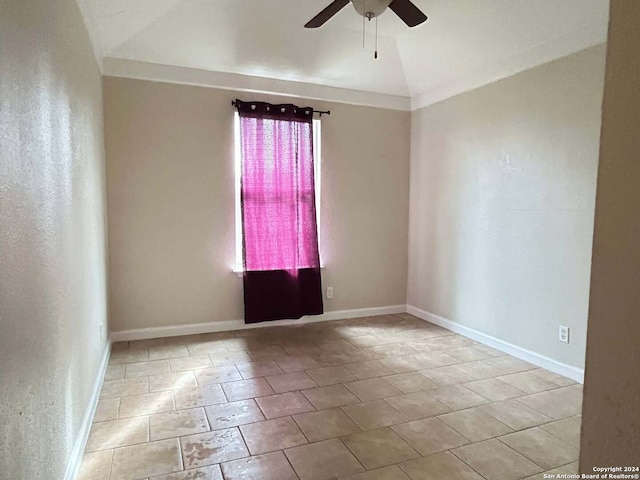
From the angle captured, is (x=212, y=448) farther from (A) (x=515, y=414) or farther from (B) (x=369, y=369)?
(A) (x=515, y=414)

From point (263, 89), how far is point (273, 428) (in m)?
3.19

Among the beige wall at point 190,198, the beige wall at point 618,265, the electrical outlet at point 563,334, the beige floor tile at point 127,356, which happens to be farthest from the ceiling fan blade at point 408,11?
the beige floor tile at point 127,356

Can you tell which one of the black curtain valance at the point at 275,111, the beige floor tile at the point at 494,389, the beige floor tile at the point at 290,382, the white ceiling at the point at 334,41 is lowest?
the beige floor tile at the point at 494,389

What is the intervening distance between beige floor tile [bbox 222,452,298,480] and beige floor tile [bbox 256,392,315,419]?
17.0 inches

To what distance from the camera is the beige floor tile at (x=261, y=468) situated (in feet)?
6.59

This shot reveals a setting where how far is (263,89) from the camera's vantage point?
429 cm

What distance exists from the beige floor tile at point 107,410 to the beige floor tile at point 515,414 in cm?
229

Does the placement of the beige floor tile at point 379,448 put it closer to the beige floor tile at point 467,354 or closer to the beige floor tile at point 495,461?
the beige floor tile at point 495,461

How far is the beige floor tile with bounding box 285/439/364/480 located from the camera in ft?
6.69

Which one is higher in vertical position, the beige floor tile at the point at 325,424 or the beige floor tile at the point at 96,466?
the beige floor tile at the point at 96,466

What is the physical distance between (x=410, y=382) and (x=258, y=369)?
1.16 meters

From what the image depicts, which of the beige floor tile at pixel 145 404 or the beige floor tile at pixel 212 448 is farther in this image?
the beige floor tile at pixel 145 404

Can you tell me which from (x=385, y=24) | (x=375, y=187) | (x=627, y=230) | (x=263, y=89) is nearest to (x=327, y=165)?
(x=375, y=187)

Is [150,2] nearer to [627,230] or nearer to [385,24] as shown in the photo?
[385,24]
